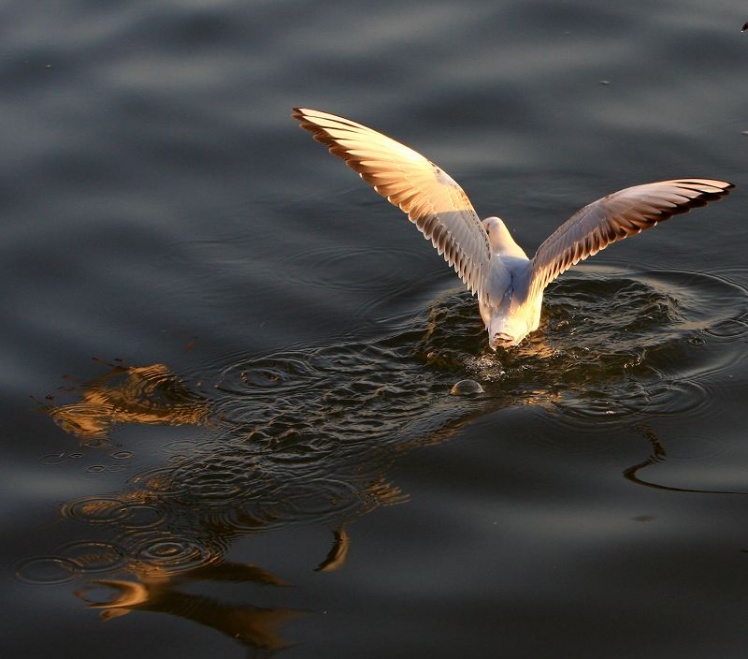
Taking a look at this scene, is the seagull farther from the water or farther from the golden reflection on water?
the golden reflection on water

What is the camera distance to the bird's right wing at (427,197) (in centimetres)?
745

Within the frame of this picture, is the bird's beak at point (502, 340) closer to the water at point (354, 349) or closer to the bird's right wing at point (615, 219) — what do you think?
the water at point (354, 349)

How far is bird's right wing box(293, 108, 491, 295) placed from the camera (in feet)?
24.5

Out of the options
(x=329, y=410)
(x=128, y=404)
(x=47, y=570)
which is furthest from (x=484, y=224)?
(x=47, y=570)

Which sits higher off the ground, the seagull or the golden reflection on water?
the seagull

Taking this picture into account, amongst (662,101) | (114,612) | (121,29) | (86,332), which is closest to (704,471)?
(114,612)

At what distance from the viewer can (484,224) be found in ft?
26.1

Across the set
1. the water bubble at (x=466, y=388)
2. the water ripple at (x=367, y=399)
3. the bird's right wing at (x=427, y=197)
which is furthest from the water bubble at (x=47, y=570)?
the bird's right wing at (x=427, y=197)

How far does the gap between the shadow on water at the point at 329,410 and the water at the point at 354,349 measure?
0.02m

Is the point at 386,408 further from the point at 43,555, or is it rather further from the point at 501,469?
the point at 43,555

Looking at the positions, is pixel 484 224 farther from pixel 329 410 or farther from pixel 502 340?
pixel 329 410

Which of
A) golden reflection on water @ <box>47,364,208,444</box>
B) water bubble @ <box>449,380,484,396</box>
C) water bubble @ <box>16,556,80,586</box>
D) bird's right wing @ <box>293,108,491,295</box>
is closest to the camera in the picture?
water bubble @ <box>16,556,80,586</box>

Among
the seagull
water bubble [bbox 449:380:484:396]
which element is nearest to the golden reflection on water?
water bubble [bbox 449:380:484:396]

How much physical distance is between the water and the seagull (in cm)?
26
